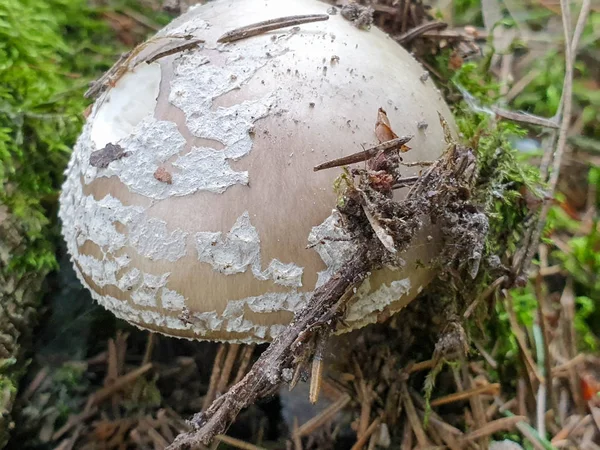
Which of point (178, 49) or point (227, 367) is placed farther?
point (227, 367)

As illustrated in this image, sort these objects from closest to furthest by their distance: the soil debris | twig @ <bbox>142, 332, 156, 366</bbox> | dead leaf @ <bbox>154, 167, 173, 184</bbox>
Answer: dead leaf @ <bbox>154, 167, 173, 184</bbox>, the soil debris, twig @ <bbox>142, 332, 156, 366</bbox>

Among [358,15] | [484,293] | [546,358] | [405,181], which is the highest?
[358,15]

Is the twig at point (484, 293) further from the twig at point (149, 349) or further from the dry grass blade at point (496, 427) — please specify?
the twig at point (149, 349)

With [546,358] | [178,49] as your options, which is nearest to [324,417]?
[546,358]

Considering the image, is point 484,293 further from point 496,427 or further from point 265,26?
point 265,26

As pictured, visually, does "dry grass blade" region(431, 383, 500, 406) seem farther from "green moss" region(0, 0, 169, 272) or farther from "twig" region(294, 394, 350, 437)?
"green moss" region(0, 0, 169, 272)

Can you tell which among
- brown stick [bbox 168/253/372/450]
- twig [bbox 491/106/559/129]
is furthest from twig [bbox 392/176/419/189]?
twig [bbox 491/106/559/129]

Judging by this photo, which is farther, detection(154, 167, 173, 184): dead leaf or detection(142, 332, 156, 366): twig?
detection(142, 332, 156, 366): twig
